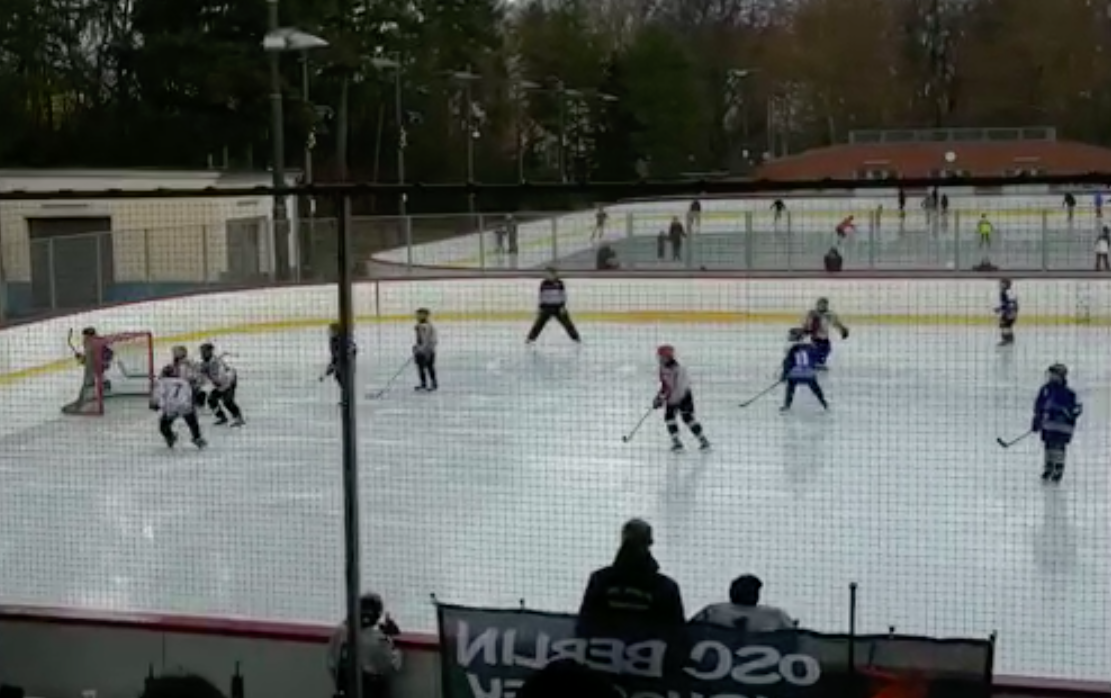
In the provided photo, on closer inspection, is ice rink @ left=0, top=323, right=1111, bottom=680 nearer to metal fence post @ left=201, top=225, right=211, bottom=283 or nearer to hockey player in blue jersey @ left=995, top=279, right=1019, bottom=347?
hockey player in blue jersey @ left=995, top=279, right=1019, bottom=347

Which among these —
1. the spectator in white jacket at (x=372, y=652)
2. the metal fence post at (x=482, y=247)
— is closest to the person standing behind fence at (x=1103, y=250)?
the metal fence post at (x=482, y=247)

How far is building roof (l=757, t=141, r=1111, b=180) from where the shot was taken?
40.1m

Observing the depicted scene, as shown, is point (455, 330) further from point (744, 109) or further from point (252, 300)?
point (744, 109)

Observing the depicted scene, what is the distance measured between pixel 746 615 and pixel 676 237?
14242 mm

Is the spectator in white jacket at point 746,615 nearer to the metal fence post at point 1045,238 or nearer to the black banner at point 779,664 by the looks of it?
the black banner at point 779,664

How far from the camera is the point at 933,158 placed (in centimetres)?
4141

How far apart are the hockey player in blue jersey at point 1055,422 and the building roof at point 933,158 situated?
31.1 m

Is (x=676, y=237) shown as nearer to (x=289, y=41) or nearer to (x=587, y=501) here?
(x=289, y=41)

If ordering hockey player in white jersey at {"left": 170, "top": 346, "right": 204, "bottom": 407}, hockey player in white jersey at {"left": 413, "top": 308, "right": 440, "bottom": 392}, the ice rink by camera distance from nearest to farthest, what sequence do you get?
1. the ice rink
2. hockey player in white jersey at {"left": 170, "top": 346, "right": 204, "bottom": 407}
3. hockey player in white jersey at {"left": 413, "top": 308, "right": 440, "bottom": 392}

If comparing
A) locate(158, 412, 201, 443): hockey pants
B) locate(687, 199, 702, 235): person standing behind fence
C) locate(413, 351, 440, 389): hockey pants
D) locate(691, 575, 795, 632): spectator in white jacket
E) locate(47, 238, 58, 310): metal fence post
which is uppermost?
locate(687, 199, 702, 235): person standing behind fence

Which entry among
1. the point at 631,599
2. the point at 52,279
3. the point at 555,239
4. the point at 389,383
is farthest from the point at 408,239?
the point at 631,599

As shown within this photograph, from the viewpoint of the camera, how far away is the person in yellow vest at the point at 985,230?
57.1 ft

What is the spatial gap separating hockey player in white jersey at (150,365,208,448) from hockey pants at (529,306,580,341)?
4852mm

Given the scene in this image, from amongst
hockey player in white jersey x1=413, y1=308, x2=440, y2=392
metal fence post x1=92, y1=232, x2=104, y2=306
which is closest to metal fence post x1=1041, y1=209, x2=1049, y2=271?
hockey player in white jersey x1=413, y1=308, x2=440, y2=392
